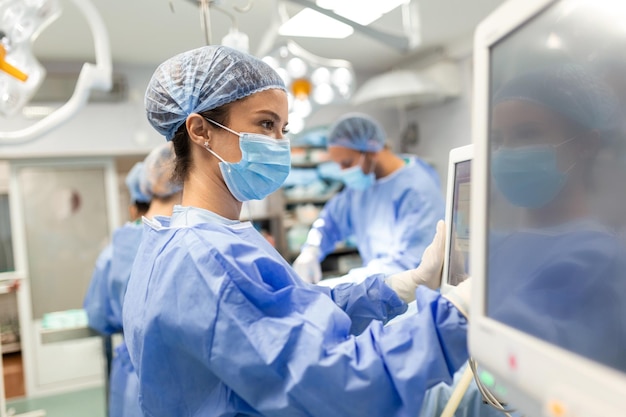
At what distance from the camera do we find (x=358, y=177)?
2709 millimetres

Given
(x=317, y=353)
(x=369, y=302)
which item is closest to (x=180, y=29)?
(x=369, y=302)

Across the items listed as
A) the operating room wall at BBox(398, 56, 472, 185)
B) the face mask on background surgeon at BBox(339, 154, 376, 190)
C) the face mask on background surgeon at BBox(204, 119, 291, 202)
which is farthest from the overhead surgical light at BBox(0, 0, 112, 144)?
the operating room wall at BBox(398, 56, 472, 185)

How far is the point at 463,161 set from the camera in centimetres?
97

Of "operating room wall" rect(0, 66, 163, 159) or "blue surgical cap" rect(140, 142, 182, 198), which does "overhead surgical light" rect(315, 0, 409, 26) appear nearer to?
"blue surgical cap" rect(140, 142, 182, 198)

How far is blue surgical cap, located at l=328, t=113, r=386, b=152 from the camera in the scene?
105 inches

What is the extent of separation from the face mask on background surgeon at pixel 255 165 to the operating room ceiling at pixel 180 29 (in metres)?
1.83

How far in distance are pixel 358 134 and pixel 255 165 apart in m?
1.64

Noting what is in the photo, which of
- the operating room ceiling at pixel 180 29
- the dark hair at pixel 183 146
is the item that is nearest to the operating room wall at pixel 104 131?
the operating room ceiling at pixel 180 29

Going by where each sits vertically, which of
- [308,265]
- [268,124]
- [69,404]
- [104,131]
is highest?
[104,131]

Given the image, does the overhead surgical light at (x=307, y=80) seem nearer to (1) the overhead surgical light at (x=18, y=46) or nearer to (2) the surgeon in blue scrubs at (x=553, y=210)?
(1) the overhead surgical light at (x=18, y=46)

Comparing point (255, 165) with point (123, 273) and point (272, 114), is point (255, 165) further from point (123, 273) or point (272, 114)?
point (123, 273)

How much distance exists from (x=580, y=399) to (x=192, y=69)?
38.0 inches

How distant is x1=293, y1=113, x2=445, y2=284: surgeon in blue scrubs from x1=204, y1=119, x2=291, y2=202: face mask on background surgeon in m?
1.18

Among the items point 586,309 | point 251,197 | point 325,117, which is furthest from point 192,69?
point 325,117
